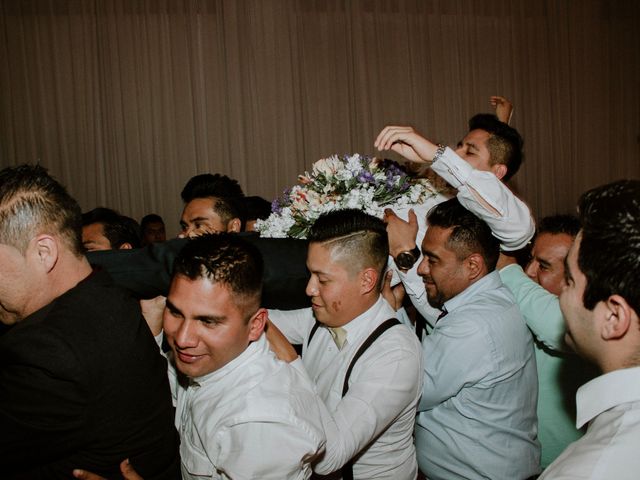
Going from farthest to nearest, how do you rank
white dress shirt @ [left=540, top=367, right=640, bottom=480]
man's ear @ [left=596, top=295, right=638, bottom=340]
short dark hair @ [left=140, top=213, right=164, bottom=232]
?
short dark hair @ [left=140, top=213, right=164, bottom=232] < man's ear @ [left=596, top=295, right=638, bottom=340] < white dress shirt @ [left=540, top=367, right=640, bottom=480]

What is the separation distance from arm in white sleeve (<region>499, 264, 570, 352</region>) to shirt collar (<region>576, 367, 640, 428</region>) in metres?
0.90

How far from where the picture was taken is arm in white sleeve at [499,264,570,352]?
2.04m

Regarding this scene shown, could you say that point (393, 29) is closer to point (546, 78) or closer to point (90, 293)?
point (546, 78)

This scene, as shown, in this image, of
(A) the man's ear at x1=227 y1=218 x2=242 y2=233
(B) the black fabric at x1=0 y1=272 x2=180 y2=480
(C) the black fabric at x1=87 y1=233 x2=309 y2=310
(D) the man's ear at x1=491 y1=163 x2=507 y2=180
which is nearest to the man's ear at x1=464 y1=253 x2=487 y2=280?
(C) the black fabric at x1=87 y1=233 x2=309 y2=310

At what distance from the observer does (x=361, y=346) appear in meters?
1.86

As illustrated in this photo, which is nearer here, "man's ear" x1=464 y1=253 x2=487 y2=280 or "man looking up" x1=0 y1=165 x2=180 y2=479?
"man looking up" x1=0 y1=165 x2=180 y2=479

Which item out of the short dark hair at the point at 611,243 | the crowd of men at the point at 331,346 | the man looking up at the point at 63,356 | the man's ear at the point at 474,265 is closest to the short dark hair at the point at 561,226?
the crowd of men at the point at 331,346

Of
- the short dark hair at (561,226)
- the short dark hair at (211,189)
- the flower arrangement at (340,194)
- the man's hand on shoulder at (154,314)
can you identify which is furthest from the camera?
the short dark hair at (211,189)

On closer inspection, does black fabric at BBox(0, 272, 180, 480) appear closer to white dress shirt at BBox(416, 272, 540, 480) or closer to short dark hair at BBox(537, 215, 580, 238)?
white dress shirt at BBox(416, 272, 540, 480)

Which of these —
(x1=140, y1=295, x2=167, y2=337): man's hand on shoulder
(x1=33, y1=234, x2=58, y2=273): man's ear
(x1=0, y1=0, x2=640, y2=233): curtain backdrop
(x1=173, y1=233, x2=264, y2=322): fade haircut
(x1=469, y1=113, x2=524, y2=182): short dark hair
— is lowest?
(x1=140, y1=295, x2=167, y2=337): man's hand on shoulder

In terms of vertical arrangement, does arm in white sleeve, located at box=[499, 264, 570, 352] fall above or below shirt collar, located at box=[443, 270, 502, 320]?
below

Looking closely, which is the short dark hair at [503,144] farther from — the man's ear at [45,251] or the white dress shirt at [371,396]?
the man's ear at [45,251]

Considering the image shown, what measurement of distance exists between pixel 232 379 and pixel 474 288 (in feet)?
3.67

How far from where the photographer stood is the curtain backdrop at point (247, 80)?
670 centimetres
